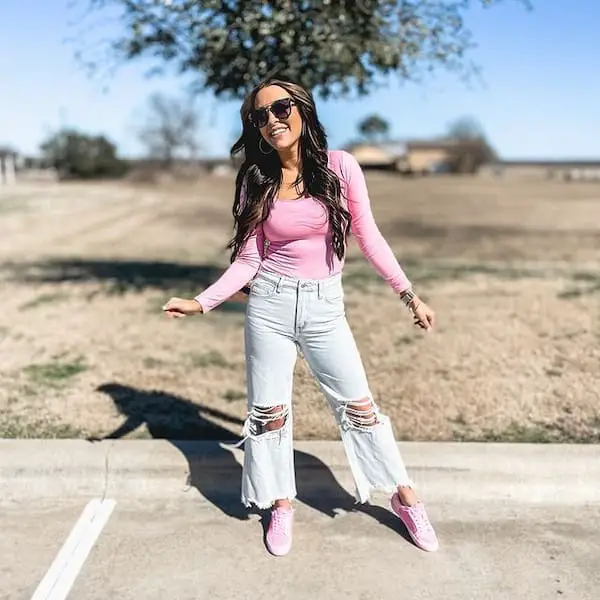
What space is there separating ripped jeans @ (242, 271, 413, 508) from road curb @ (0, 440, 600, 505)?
0.44m

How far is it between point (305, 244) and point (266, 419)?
70cm

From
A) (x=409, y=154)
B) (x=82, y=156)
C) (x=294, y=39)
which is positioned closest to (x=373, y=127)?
(x=409, y=154)

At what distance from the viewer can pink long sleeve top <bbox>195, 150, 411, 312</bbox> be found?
2.87m

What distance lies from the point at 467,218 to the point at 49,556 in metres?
23.0

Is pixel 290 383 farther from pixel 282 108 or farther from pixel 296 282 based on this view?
pixel 282 108

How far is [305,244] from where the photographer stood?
114 inches

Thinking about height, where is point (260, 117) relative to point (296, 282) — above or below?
above

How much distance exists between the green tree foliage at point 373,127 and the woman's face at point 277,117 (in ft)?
486

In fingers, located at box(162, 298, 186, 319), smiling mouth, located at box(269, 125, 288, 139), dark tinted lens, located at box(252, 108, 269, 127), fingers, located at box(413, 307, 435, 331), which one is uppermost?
dark tinted lens, located at box(252, 108, 269, 127)

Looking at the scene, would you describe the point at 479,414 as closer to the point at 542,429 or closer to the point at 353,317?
the point at 542,429

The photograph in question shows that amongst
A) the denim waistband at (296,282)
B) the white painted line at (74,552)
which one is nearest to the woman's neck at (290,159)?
the denim waistband at (296,282)

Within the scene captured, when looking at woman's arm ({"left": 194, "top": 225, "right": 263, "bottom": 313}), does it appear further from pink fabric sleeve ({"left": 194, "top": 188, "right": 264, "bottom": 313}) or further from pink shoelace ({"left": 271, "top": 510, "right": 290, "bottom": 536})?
pink shoelace ({"left": 271, "top": 510, "right": 290, "bottom": 536})

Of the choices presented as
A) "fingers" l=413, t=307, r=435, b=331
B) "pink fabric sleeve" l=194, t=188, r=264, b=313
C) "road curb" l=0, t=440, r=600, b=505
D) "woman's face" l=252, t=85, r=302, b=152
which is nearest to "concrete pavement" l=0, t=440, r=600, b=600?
"road curb" l=0, t=440, r=600, b=505

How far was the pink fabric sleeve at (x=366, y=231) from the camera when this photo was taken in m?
2.96
